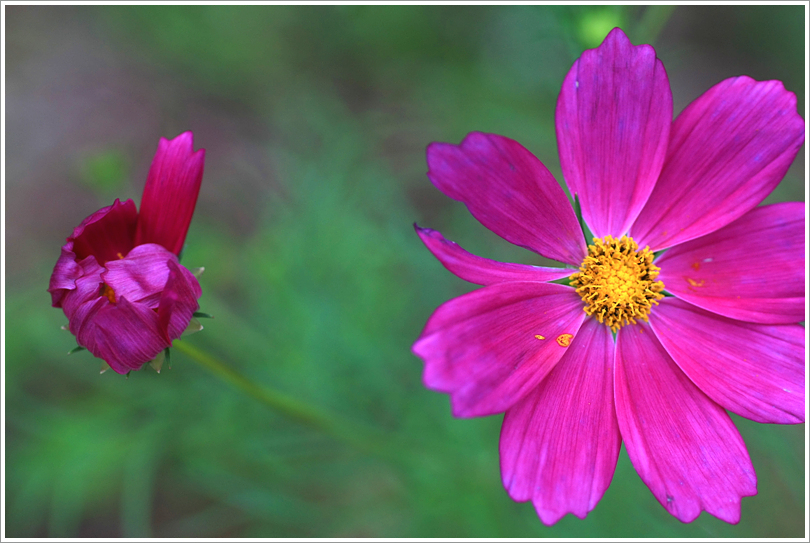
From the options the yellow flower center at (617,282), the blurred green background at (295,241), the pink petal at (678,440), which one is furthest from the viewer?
the blurred green background at (295,241)

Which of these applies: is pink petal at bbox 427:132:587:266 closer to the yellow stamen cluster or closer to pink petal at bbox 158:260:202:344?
pink petal at bbox 158:260:202:344

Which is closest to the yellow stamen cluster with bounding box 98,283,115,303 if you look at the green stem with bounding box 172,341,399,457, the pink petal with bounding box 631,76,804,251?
the green stem with bounding box 172,341,399,457

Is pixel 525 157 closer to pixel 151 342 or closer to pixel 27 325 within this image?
pixel 151 342

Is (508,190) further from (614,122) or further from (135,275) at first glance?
(135,275)

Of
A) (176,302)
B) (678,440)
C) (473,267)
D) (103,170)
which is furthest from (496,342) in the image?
(103,170)

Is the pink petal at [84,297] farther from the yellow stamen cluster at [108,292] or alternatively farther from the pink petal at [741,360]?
the pink petal at [741,360]

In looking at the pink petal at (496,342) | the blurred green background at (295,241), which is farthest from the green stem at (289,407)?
the pink petal at (496,342)
